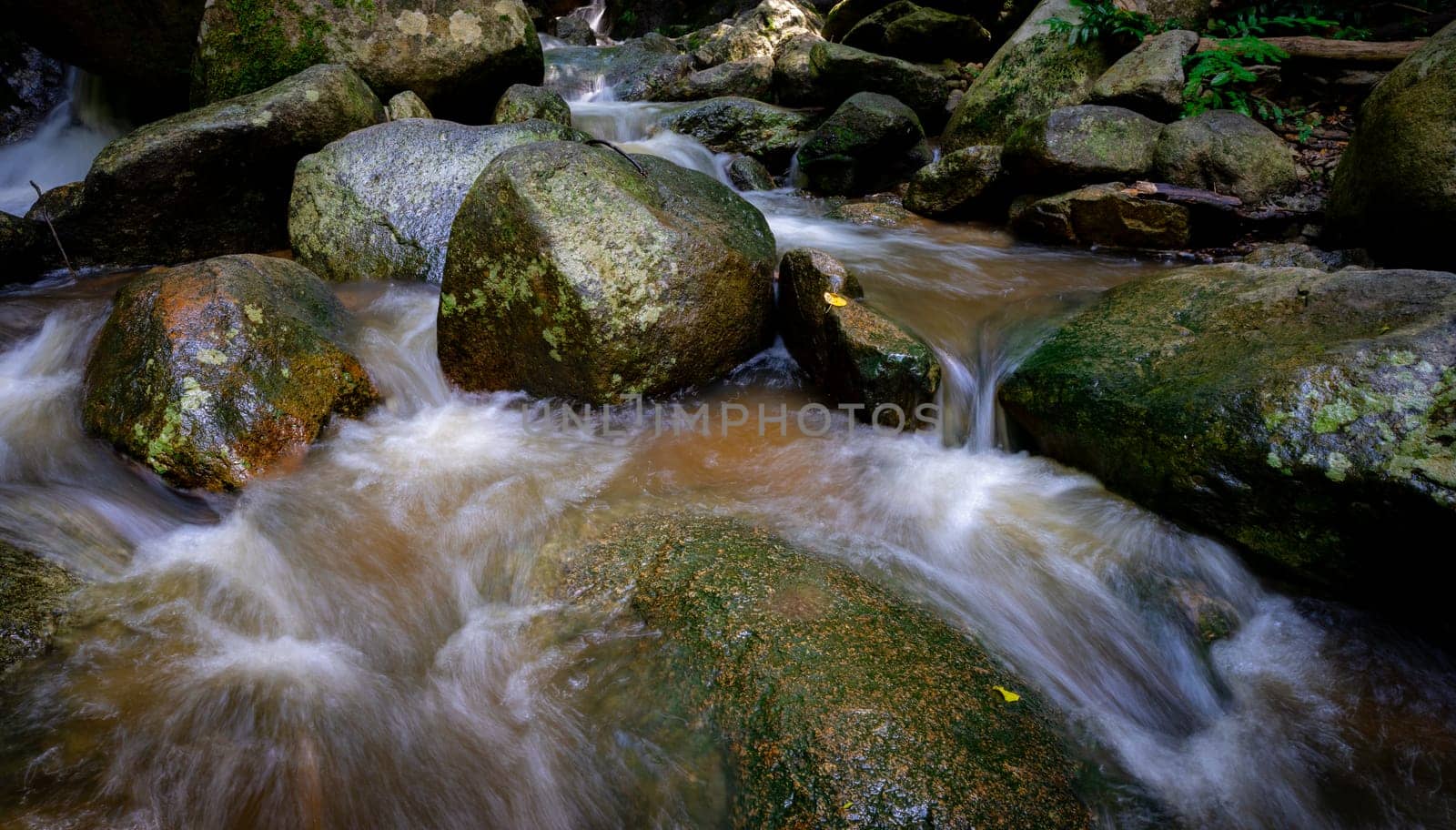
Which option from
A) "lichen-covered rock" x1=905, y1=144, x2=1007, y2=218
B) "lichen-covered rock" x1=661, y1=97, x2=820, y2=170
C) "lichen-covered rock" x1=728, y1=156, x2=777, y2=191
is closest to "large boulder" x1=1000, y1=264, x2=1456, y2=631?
"lichen-covered rock" x1=905, y1=144, x2=1007, y2=218

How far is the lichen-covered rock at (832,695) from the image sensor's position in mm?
1885

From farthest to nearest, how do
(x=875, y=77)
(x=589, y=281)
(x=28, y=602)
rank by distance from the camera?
(x=875, y=77), (x=589, y=281), (x=28, y=602)

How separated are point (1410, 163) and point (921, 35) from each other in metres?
7.43

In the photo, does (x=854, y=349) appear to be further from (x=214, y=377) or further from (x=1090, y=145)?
(x=1090, y=145)

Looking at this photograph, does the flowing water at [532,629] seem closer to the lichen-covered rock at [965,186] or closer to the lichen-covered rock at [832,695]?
the lichen-covered rock at [832,695]

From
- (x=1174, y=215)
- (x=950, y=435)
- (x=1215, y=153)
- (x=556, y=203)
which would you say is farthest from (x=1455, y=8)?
(x=556, y=203)

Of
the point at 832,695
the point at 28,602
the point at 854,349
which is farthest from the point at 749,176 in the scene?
the point at 28,602

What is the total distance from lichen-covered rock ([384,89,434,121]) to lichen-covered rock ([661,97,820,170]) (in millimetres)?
3907

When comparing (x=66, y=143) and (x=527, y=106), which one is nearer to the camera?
(x=527, y=106)

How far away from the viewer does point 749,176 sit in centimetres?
884

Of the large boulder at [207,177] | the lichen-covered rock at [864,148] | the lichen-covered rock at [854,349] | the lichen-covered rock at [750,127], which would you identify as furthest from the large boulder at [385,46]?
the lichen-covered rock at [854,349]

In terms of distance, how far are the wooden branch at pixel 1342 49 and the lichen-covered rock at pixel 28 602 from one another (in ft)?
32.7

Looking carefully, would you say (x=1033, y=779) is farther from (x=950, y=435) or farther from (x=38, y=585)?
(x=38, y=585)

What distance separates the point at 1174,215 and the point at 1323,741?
5060 millimetres
